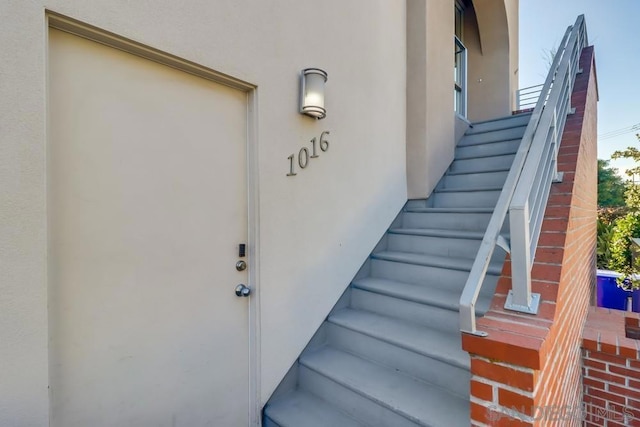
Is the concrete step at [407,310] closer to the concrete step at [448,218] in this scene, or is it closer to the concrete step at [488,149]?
the concrete step at [448,218]

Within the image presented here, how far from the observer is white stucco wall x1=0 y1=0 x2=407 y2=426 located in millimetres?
1193

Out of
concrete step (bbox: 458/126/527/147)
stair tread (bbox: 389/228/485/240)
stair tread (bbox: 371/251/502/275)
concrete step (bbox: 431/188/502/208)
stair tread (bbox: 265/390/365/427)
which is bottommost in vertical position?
stair tread (bbox: 265/390/365/427)

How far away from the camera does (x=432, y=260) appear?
278cm

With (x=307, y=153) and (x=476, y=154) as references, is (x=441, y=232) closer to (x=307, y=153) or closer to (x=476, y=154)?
(x=307, y=153)

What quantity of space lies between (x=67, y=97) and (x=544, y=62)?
691 centimetres

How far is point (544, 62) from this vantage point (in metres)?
5.45

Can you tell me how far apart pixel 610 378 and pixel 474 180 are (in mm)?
2136

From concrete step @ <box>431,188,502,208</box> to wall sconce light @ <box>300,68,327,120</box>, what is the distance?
6.61 feet

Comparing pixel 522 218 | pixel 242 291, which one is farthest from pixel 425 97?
pixel 242 291

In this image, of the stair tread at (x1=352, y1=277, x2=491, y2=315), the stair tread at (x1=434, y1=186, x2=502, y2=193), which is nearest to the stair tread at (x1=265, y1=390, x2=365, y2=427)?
the stair tread at (x1=352, y1=277, x2=491, y2=315)

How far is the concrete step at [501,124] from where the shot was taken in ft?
12.9

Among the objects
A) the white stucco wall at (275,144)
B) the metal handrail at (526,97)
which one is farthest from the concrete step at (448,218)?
the metal handrail at (526,97)

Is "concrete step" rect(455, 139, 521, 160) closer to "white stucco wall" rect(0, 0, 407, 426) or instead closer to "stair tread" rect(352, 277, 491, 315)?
"white stucco wall" rect(0, 0, 407, 426)

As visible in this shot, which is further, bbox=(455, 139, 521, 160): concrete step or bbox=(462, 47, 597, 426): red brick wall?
bbox=(455, 139, 521, 160): concrete step
